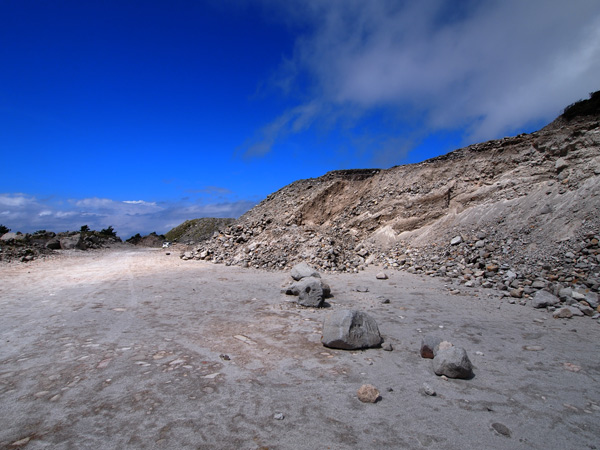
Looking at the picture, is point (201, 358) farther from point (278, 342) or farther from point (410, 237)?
point (410, 237)

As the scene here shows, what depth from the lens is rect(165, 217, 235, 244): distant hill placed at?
34.5 m

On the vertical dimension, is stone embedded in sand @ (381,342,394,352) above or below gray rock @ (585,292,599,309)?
below

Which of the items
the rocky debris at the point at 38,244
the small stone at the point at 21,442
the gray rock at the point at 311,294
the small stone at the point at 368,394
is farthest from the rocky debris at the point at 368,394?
the rocky debris at the point at 38,244

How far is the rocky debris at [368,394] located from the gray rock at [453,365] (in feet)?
3.42

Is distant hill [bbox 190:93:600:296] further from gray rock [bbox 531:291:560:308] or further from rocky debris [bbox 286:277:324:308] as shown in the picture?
rocky debris [bbox 286:277:324:308]

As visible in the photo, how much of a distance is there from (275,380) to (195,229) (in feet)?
117

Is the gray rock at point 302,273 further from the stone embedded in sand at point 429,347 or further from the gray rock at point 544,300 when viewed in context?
the gray rock at point 544,300

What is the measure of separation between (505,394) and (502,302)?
4.89m

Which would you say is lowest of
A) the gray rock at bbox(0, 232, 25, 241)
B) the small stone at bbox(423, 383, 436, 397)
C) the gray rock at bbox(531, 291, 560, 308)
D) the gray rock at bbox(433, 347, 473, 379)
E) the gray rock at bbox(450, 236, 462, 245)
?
the small stone at bbox(423, 383, 436, 397)

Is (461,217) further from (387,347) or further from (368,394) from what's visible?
(368,394)

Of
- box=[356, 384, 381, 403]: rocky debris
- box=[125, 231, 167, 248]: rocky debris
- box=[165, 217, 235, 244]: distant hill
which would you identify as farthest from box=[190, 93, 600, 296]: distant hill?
box=[125, 231, 167, 248]: rocky debris

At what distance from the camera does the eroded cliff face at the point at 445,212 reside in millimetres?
10207

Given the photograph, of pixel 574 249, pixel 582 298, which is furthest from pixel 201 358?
pixel 574 249

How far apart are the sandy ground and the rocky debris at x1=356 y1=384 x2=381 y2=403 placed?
0.07m
